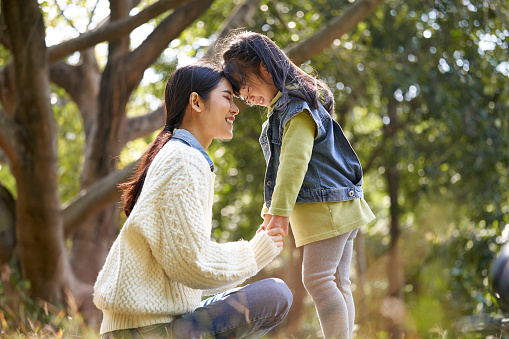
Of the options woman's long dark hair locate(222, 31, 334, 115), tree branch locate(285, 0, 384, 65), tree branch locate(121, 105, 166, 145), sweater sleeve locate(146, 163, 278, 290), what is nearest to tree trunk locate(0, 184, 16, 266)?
tree branch locate(121, 105, 166, 145)

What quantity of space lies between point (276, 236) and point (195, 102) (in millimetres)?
582

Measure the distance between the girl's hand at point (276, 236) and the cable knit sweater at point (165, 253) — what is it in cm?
26

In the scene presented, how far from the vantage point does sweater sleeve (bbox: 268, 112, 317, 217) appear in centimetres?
225

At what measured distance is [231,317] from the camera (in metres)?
1.89

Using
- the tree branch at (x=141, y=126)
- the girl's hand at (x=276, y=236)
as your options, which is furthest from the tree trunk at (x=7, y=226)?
the girl's hand at (x=276, y=236)

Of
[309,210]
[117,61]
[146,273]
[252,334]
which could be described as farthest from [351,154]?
[117,61]

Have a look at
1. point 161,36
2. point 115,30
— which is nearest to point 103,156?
point 161,36

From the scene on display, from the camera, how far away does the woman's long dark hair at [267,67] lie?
7.98 feet

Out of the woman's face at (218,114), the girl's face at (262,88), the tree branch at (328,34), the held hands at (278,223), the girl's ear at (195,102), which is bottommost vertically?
the tree branch at (328,34)

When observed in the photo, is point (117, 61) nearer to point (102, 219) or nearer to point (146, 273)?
point (102, 219)

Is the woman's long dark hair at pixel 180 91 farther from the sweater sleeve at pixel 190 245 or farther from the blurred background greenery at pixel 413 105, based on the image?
the blurred background greenery at pixel 413 105

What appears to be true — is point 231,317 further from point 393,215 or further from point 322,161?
point 393,215

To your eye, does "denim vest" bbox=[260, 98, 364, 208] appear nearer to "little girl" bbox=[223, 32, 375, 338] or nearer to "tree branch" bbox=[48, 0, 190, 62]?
"little girl" bbox=[223, 32, 375, 338]

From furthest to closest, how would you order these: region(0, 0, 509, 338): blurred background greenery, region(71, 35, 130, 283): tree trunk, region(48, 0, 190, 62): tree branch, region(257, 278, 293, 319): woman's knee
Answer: region(0, 0, 509, 338): blurred background greenery → region(71, 35, 130, 283): tree trunk → region(48, 0, 190, 62): tree branch → region(257, 278, 293, 319): woman's knee
